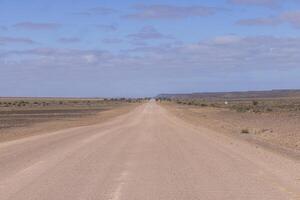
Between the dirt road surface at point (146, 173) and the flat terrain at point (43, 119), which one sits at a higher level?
the dirt road surface at point (146, 173)

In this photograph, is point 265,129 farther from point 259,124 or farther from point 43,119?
point 43,119

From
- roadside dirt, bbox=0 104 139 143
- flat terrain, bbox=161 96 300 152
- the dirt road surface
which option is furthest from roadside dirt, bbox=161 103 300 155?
roadside dirt, bbox=0 104 139 143

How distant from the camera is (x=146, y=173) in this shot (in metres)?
13.8

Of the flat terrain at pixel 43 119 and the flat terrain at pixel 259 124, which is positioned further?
the flat terrain at pixel 43 119

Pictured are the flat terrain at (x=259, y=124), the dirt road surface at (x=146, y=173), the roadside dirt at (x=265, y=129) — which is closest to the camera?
the dirt road surface at (x=146, y=173)

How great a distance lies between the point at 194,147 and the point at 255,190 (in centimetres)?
1034

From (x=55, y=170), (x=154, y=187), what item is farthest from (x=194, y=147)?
(x=154, y=187)

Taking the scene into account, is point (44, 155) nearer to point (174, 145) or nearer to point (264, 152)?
point (174, 145)

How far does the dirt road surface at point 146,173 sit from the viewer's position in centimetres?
1059

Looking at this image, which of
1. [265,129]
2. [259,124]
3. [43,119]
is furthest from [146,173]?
[43,119]

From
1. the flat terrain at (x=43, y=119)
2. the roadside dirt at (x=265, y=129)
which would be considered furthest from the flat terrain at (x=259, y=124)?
the flat terrain at (x=43, y=119)

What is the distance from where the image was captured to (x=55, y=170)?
46.8 feet

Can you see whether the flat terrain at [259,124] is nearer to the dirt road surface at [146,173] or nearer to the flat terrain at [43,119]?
the dirt road surface at [146,173]

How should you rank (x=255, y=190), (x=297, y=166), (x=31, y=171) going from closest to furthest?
(x=255, y=190), (x=31, y=171), (x=297, y=166)
